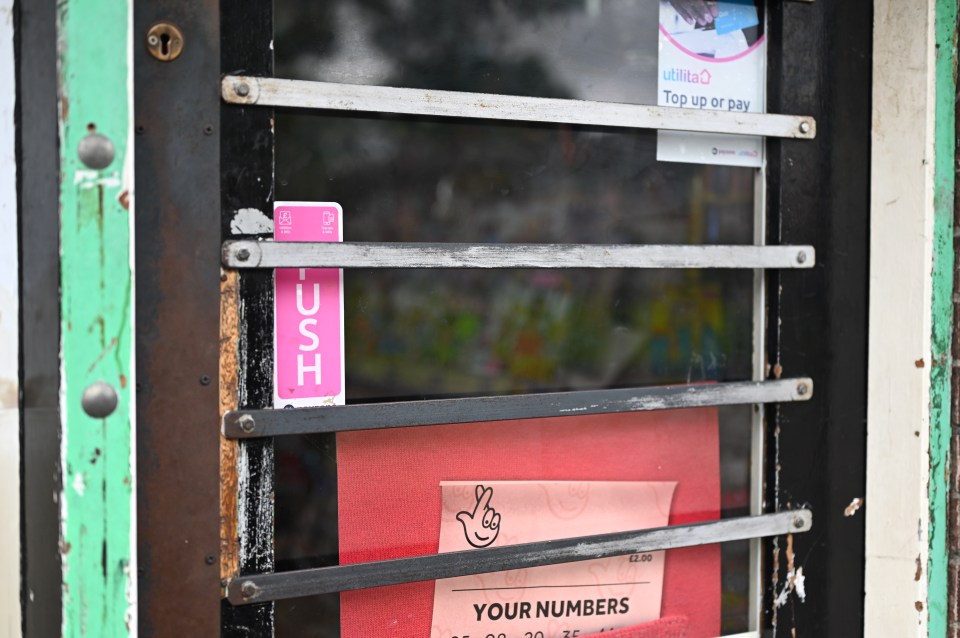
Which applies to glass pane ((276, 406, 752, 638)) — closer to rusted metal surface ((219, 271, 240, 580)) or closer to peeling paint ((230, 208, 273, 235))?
rusted metal surface ((219, 271, 240, 580))

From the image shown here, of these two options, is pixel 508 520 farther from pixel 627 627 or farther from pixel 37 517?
pixel 37 517

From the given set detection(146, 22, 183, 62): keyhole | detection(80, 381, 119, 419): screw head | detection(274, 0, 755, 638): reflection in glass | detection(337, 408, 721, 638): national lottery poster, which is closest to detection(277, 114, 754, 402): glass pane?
detection(274, 0, 755, 638): reflection in glass

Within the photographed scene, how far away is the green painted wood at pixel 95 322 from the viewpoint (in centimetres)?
122

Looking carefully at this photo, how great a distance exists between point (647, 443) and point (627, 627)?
1.32 feet

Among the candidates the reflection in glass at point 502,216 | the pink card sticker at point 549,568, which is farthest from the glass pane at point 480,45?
the pink card sticker at point 549,568

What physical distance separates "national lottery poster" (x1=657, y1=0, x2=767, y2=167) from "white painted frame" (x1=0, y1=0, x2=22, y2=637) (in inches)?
48.1

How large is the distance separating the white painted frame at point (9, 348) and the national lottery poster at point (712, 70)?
1.22m

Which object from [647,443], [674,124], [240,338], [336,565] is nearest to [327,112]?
[240,338]

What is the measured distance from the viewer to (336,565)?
4.88 ft

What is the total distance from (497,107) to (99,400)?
2.88 feet

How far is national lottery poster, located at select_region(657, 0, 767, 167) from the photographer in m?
1.70

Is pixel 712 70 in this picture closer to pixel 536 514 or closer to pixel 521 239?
pixel 521 239

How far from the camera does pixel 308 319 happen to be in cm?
146

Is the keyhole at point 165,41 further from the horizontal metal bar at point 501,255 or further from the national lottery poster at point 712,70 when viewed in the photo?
the national lottery poster at point 712,70
